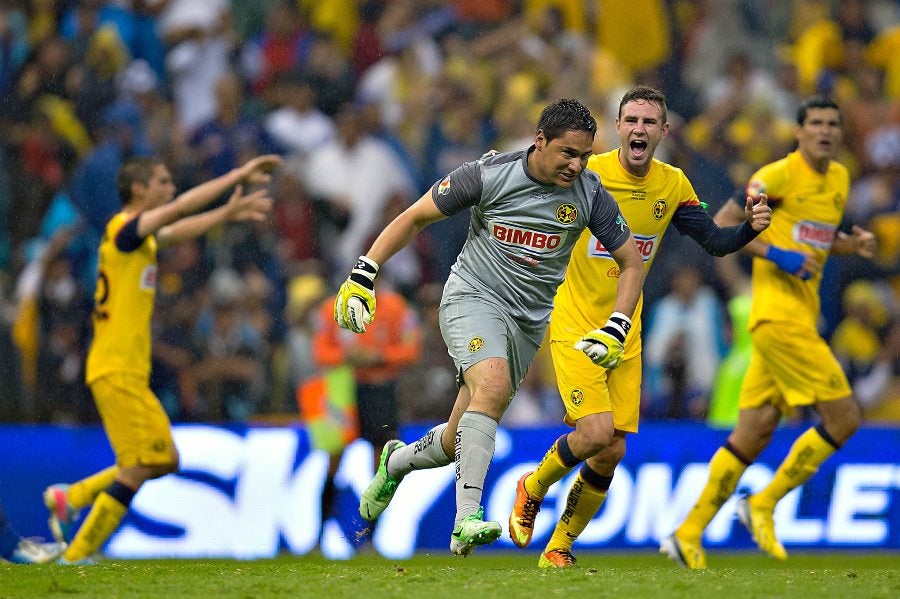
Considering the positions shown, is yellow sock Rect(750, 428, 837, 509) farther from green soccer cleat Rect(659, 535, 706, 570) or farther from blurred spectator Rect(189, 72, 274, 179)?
blurred spectator Rect(189, 72, 274, 179)

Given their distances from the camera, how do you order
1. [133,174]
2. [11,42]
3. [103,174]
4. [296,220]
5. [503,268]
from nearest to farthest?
1. [503,268]
2. [133,174]
3. [103,174]
4. [296,220]
5. [11,42]

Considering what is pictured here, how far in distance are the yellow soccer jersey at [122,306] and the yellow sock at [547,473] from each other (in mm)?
3079

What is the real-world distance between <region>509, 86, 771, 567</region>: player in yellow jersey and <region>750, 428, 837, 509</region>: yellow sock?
5.68 feet

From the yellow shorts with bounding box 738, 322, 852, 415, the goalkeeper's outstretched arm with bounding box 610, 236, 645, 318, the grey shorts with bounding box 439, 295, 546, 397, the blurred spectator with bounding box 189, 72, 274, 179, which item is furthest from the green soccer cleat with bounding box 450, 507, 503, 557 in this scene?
the blurred spectator with bounding box 189, 72, 274, 179

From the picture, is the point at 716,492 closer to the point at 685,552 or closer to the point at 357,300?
the point at 685,552

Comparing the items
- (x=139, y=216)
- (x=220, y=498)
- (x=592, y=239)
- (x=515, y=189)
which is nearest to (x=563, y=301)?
(x=592, y=239)

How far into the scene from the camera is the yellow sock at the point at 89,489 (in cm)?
977

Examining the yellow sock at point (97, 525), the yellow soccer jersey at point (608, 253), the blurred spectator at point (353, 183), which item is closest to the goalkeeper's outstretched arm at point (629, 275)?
the yellow soccer jersey at point (608, 253)

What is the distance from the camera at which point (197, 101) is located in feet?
48.6

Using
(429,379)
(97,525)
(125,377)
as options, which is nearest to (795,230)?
(125,377)

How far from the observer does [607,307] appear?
26.0 ft

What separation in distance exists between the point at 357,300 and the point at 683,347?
6.95 metres

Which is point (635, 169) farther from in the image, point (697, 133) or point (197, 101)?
point (197, 101)

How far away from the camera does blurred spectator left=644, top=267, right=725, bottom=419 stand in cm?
1306
